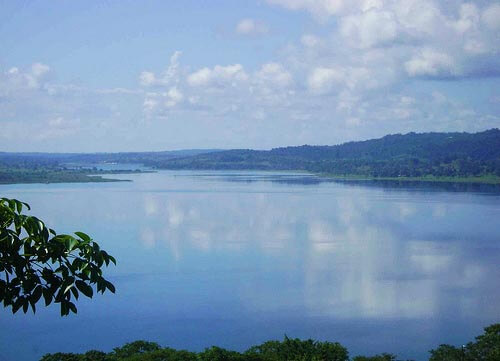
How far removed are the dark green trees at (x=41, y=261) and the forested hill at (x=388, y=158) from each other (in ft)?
241

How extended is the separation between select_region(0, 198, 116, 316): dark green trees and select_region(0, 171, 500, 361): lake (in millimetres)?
10495

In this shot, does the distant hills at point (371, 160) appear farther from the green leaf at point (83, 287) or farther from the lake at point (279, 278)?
the green leaf at point (83, 287)

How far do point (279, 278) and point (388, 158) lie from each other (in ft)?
287

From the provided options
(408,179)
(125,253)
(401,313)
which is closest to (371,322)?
(401,313)

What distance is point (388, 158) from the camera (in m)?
103

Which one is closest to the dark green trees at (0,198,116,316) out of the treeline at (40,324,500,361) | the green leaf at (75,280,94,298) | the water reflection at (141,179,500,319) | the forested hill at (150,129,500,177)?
the green leaf at (75,280,94,298)

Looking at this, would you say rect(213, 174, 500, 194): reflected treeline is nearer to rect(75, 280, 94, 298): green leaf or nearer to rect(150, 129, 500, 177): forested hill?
rect(150, 129, 500, 177): forested hill

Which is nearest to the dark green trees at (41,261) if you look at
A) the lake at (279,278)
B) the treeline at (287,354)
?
the treeline at (287,354)

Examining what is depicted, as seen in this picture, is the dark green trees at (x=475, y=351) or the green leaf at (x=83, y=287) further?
the dark green trees at (x=475, y=351)

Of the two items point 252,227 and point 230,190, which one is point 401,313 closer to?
point 252,227

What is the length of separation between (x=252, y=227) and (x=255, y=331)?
16584mm

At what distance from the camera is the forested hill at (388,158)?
7731 cm

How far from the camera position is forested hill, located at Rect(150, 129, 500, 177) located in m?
77.3

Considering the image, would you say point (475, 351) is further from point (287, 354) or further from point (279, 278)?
point (279, 278)
